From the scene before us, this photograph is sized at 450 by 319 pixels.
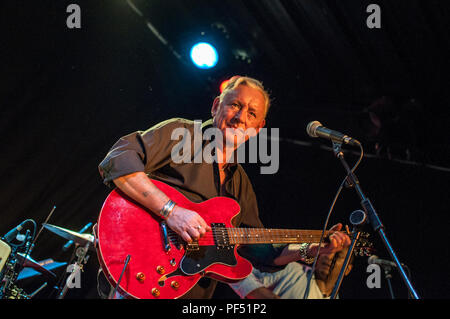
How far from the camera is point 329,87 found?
517 centimetres

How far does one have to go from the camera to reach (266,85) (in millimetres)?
5328

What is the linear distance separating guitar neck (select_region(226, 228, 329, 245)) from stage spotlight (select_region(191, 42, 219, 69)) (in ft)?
10.2

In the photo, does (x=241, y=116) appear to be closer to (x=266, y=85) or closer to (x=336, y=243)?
(x=336, y=243)

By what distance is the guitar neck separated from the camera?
2647 mm

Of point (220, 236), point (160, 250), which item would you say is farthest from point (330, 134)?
point (160, 250)

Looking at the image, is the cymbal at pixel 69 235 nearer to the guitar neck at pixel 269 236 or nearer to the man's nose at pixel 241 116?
the guitar neck at pixel 269 236

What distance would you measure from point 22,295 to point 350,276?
440cm

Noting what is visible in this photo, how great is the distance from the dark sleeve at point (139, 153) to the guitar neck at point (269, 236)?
744 mm

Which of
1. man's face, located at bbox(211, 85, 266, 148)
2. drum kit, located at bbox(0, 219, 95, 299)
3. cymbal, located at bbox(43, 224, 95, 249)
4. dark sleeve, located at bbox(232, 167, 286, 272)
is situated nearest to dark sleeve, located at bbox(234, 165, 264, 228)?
dark sleeve, located at bbox(232, 167, 286, 272)

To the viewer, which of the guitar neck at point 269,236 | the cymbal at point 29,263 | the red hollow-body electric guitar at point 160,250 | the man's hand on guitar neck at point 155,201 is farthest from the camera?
the cymbal at point 29,263

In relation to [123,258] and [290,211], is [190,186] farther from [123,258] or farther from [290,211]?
[290,211]

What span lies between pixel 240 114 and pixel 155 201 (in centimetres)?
116

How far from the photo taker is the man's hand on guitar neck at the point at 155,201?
225cm

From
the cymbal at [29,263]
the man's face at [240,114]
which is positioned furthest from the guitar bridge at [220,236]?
the cymbal at [29,263]
